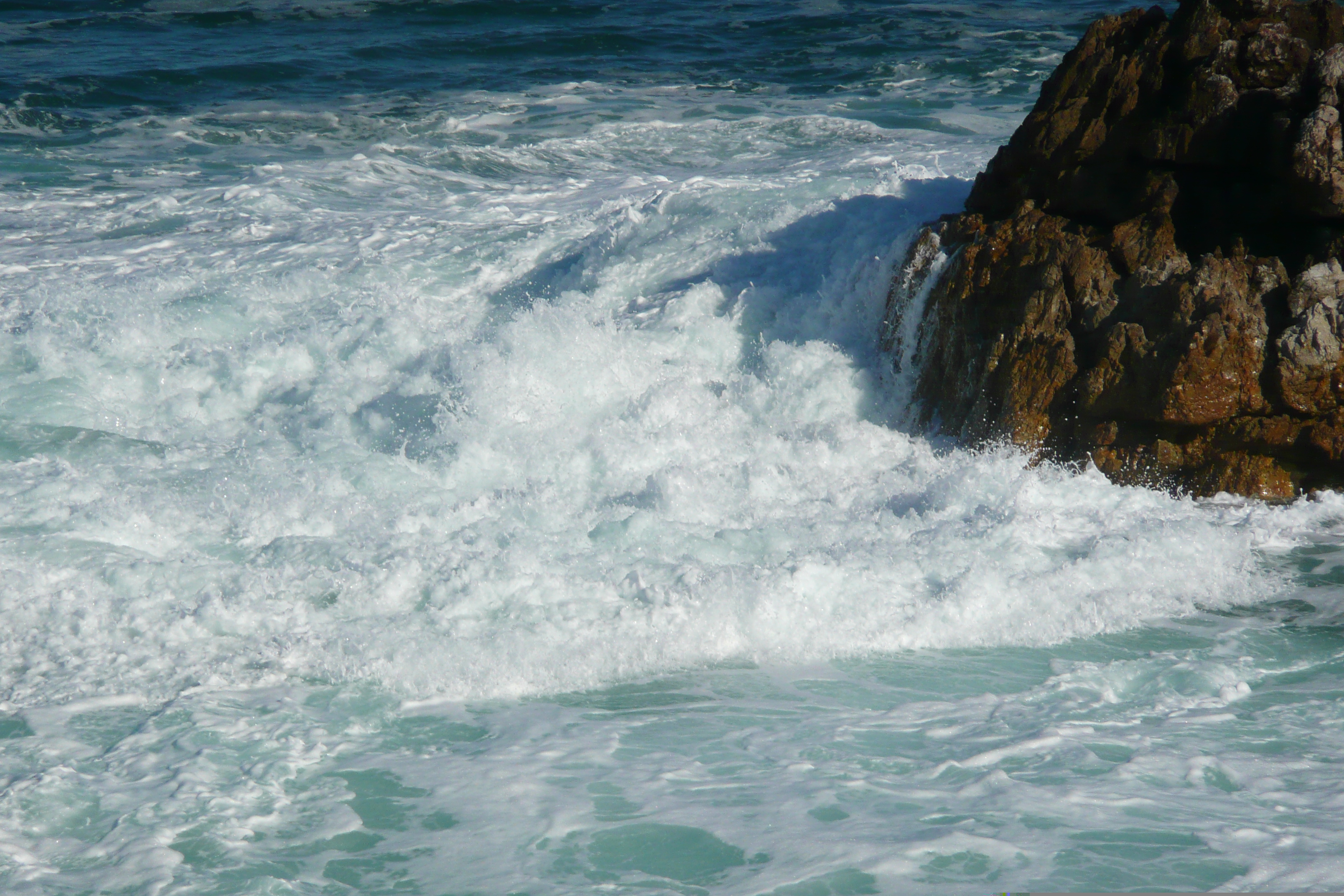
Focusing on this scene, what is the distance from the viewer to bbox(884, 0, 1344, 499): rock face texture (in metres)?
5.76

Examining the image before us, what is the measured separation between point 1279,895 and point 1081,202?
4.59 m

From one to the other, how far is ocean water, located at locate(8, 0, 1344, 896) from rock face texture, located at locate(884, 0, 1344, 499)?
12.4 inches

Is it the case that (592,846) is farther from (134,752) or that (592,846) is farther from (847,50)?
(847,50)

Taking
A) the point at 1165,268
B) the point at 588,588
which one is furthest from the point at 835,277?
the point at 588,588

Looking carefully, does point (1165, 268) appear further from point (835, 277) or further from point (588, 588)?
point (588, 588)

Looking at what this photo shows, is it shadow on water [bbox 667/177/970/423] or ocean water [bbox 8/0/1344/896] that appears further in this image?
shadow on water [bbox 667/177/970/423]

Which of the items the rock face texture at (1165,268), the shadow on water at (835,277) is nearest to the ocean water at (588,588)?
the shadow on water at (835,277)

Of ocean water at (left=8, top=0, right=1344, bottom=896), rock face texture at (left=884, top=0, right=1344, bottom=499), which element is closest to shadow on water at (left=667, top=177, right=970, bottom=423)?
ocean water at (left=8, top=0, right=1344, bottom=896)

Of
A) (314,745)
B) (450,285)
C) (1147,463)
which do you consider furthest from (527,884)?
(450,285)

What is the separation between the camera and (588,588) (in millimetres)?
4902

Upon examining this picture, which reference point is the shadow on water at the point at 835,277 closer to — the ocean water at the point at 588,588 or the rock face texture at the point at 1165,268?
the ocean water at the point at 588,588

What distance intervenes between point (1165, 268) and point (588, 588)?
3722mm

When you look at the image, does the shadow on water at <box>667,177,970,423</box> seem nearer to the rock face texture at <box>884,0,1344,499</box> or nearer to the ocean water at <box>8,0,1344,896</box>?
the ocean water at <box>8,0,1344,896</box>

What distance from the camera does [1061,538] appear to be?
540cm
